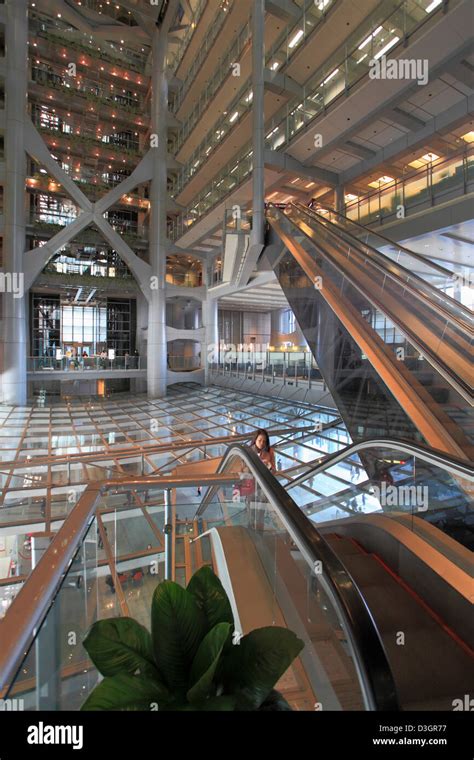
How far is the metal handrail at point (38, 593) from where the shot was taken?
0.99 metres

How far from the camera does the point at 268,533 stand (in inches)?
A: 92.4

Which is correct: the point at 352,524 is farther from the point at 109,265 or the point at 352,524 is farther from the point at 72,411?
the point at 109,265

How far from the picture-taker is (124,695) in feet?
3.02

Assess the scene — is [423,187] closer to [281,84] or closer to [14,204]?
[281,84]

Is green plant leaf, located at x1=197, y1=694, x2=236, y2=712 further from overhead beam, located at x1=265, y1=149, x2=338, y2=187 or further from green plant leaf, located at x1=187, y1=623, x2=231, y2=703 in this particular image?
overhead beam, located at x1=265, y1=149, x2=338, y2=187

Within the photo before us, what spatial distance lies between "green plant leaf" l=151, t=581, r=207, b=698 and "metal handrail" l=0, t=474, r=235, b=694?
348 millimetres

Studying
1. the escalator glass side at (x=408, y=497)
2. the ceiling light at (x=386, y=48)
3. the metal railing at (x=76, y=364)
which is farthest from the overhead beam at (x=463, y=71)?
the metal railing at (x=76, y=364)

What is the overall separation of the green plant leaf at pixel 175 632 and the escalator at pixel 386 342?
Answer: 268 centimetres

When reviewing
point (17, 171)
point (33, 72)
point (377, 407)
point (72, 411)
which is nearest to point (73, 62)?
point (33, 72)

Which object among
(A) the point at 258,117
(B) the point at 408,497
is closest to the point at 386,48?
(A) the point at 258,117

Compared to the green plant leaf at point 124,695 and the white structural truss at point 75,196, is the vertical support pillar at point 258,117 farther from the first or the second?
the green plant leaf at point 124,695

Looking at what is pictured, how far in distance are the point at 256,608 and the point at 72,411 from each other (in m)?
16.3

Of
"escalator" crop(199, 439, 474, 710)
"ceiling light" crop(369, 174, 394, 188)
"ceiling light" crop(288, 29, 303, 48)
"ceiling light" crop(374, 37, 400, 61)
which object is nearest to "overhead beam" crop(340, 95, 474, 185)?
"ceiling light" crop(369, 174, 394, 188)

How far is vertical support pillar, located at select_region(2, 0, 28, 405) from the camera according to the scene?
1745cm
